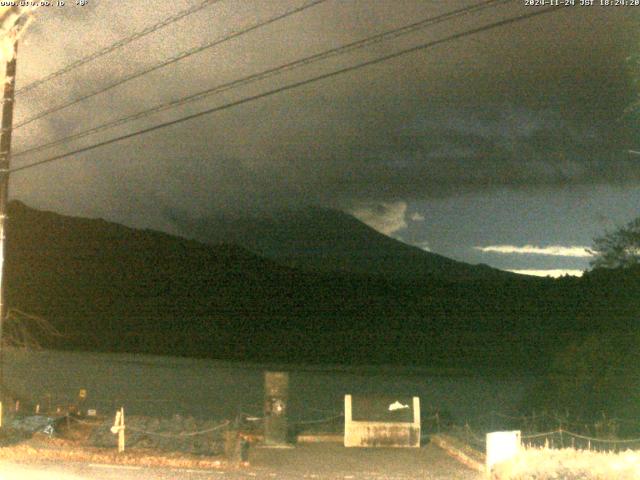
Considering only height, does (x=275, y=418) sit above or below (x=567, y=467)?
below

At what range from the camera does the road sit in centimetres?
1527

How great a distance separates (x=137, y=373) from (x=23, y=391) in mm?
8801

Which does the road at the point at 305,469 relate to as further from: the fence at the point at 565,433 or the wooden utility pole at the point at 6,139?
the wooden utility pole at the point at 6,139

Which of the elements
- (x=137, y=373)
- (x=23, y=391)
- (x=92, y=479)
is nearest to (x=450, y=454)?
(x=92, y=479)

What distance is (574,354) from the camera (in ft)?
99.8

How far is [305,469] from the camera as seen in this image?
57.8 feet

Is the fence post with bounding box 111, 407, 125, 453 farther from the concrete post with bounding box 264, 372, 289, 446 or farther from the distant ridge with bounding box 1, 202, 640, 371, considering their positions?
the distant ridge with bounding box 1, 202, 640, 371

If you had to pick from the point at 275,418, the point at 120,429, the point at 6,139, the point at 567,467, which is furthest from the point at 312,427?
the point at 567,467

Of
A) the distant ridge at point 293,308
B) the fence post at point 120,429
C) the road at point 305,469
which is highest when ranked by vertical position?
the distant ridge at point 293,308

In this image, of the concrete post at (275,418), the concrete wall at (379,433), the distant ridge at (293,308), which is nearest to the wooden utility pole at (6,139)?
the concrete post at (275,418)

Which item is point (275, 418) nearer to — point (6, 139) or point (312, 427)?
point (312, 427)

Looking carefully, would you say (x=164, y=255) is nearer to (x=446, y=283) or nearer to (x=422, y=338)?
(x=446, y=283)

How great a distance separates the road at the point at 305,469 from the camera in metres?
15.3

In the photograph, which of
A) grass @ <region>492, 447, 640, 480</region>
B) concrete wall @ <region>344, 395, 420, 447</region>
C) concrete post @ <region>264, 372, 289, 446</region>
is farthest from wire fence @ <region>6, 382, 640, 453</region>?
grass @ <region>492, 447, 640, 480</region>
